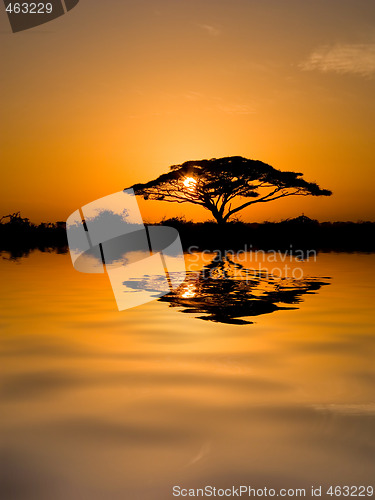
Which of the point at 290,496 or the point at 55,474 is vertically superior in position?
the point at 55,474

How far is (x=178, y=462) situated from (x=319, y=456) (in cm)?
63

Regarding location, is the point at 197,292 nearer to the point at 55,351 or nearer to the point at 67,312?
the point at 67,312

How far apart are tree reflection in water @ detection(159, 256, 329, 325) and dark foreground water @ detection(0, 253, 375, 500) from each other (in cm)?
12

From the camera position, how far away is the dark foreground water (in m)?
2.11

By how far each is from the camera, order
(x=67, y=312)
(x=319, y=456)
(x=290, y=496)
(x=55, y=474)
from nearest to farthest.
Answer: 1. (x=290, y=496)
2. (x=55, y=474)
3. (x=319, y=456)
4. (x=67, y=312)

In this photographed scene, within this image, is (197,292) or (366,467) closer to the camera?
(366,467)

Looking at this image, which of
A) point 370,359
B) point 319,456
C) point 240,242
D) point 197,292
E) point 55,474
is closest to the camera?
point 55,474

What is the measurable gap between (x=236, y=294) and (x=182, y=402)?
4.50m

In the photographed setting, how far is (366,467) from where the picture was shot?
7.08 ft

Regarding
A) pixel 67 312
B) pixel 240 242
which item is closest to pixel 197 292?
pixel 67 312

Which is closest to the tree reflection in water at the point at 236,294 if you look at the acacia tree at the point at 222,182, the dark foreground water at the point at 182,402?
the dark foreground water at the point at 182,402

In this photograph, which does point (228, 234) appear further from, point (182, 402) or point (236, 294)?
point (182, 402)

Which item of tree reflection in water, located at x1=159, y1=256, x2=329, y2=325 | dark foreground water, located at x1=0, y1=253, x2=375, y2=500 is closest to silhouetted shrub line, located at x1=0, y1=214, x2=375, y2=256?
tree reflection in water, located at x1=159, y1=256, x2=329, y2=325

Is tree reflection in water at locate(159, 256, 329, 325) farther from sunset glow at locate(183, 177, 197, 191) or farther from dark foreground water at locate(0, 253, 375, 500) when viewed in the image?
sunset glow at locate(183, 177, 197, 191)
